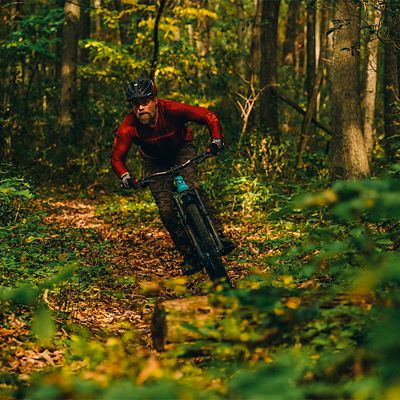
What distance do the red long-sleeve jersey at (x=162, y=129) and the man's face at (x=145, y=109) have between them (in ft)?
0.40

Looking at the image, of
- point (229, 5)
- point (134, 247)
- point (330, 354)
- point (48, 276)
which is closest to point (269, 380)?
point (330, 354)

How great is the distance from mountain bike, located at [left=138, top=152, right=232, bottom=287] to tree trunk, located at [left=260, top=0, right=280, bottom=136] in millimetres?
8065

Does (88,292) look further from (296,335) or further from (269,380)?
(269,380)

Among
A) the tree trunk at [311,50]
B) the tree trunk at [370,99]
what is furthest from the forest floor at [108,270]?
the tree trunk at [311,50]

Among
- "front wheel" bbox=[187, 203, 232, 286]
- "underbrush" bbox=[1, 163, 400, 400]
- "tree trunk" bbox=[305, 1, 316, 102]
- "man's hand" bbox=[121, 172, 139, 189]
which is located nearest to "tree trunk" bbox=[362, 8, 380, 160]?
"tree trunk" bbox=[305, 1, 316, 102]

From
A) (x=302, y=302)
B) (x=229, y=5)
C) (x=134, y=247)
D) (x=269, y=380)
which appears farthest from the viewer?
(x=229, y=5)

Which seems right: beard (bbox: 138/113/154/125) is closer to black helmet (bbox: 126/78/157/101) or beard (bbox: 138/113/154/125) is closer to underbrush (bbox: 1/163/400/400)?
black helmet (bbox: 126/78/157/101)

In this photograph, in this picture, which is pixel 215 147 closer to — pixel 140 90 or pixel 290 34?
pixel 140 90

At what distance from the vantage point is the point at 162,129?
7090 millimetres

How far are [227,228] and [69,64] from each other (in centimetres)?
784

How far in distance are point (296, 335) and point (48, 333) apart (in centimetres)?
149

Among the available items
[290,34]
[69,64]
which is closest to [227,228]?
[69,64]

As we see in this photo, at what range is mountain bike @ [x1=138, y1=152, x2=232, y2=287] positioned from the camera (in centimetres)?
636

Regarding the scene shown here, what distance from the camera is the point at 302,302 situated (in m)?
3.77
